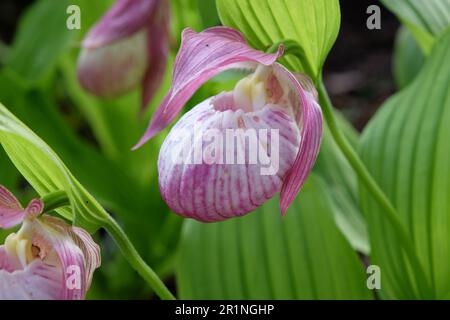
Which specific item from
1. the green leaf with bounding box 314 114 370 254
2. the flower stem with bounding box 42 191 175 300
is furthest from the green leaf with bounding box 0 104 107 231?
the green leaf with bounding box 314 114 370 254

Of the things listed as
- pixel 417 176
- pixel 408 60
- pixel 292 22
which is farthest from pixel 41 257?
pixel 408 60

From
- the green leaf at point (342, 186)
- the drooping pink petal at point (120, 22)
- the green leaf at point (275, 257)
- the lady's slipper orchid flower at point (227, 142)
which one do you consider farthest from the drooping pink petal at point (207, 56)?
the drooping pink petal at point (120, 22)

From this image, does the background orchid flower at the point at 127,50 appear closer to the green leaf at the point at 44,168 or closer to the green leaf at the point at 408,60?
the green leaf at the point at 408,60

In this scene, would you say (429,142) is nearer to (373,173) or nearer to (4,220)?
(373,173)

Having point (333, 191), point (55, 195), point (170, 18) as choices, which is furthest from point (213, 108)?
point (170, 18)

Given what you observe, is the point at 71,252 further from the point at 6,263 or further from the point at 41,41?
the point at 41,41

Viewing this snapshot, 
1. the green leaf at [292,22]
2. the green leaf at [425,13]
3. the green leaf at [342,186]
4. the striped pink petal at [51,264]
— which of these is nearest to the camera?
the striped pink petal at [51,264]

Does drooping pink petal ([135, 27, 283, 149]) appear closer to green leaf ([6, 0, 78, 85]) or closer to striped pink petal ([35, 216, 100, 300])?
striped pink petal ([35, 216, 100, 300])
